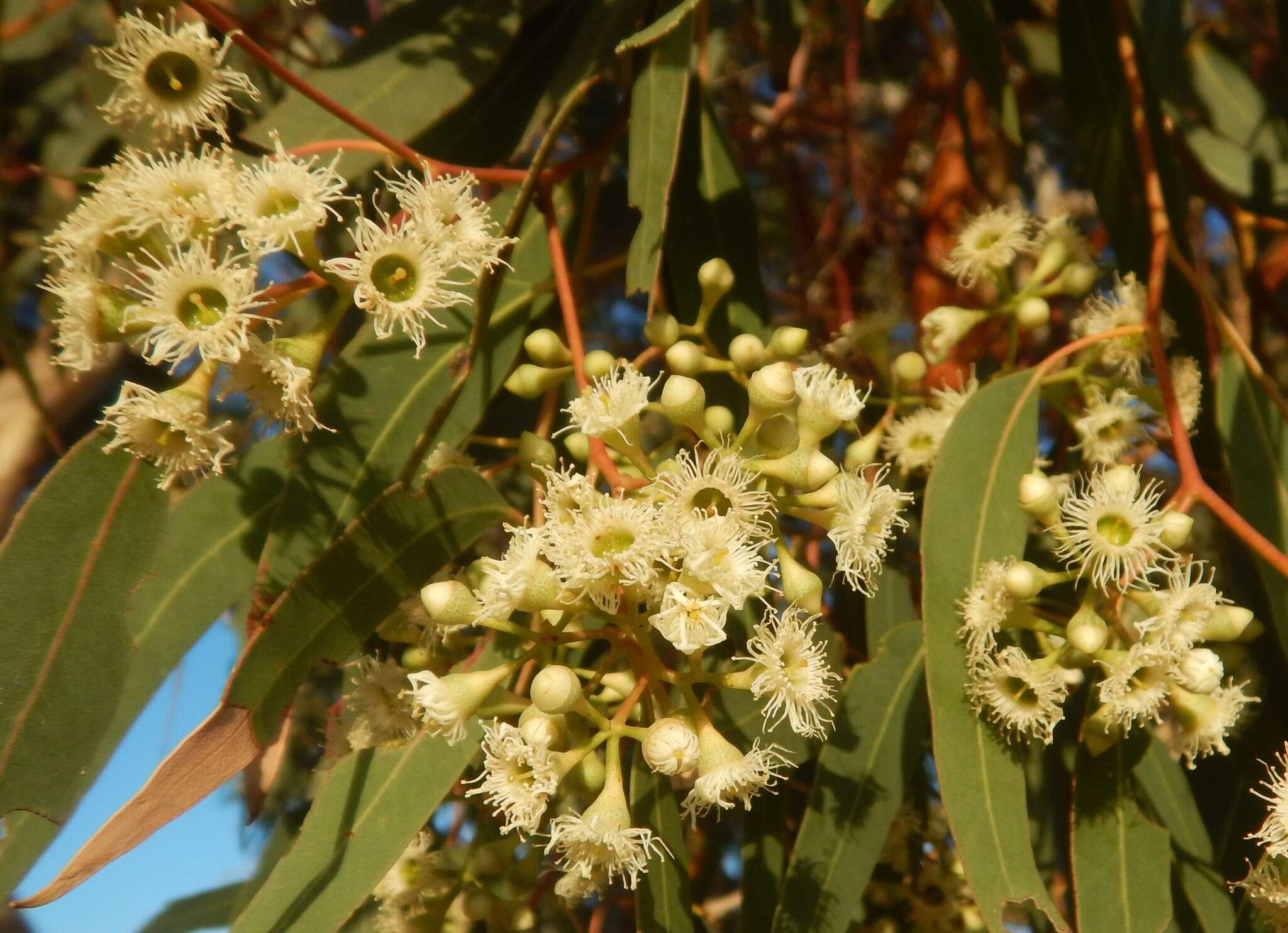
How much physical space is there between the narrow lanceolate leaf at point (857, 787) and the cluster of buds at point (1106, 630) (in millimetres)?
194

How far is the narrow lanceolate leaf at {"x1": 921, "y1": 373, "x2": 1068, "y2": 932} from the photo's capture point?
3.71ft

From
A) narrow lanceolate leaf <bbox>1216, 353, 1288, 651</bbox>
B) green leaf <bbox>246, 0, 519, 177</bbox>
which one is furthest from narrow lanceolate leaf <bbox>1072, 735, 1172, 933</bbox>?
green leaf <bbox>246, 0, 519, 177</bbox>

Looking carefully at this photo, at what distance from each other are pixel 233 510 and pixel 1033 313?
44.5 inches

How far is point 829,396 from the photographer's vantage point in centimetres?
115

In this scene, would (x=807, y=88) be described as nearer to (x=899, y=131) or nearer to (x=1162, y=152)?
(x=899, y=131)

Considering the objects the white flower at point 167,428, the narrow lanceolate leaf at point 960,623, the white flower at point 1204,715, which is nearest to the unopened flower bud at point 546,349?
the white flower at point 167,428

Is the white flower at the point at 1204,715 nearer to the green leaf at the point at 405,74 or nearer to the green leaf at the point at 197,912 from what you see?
the green leaf at the point at 405,74

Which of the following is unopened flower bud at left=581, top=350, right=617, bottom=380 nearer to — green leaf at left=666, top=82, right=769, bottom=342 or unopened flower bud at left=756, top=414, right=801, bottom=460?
unopened flower bud at left=756, top=414, right=801, bottom=460

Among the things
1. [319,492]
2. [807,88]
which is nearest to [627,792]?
[319,492]

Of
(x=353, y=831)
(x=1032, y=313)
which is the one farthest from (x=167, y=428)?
(x=1032, y=313)

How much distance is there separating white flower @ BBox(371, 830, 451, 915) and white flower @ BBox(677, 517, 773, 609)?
0.71 metres

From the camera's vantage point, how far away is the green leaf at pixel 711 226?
152 centimetres

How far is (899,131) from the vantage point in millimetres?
2650

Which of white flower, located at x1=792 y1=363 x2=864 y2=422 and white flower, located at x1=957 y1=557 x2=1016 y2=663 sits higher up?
white flower, located at x1=792 y1=363 x2=864 y2=422
